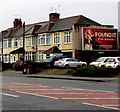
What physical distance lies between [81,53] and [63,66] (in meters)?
12.6

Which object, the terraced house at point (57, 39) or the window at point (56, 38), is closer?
the terraced house at point (57, 39)

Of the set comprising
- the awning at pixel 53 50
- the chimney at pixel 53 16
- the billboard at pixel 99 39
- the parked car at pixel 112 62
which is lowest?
the parked car at pixel 112 62

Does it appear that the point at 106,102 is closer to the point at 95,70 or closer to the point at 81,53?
the point at 95,70

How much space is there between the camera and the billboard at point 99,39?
4853 centimetres

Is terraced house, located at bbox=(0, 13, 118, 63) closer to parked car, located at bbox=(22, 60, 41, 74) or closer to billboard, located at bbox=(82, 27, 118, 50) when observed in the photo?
billboard, located at bbox=(82, 27, 118, 50)

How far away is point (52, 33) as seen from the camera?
5172cm

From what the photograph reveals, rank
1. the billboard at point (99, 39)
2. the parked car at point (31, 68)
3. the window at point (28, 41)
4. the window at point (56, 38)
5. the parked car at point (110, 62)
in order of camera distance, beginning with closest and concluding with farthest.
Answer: the parked car at point (110, 62), the parked car at point (31, 68), the billboard at point (99, 39), the window at point (56, 38), the window at point (28, 41)

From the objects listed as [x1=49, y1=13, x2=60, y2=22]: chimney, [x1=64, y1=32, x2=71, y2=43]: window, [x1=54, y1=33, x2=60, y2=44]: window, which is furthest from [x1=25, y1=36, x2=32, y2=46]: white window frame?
[x1=64, y1=32, x2=71, y2=43]: window

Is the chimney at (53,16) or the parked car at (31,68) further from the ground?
the chimney at (53,16)

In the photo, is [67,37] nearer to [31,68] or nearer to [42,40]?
[42,40]

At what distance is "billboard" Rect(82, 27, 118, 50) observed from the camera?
159 feet

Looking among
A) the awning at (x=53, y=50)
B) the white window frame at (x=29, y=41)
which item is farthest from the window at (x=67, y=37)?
the white window frame at (x=29, y=41)

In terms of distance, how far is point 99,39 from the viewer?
50.6 meters

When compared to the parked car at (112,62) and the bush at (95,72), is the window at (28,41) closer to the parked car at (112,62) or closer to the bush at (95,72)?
the parked car at (112,62)
